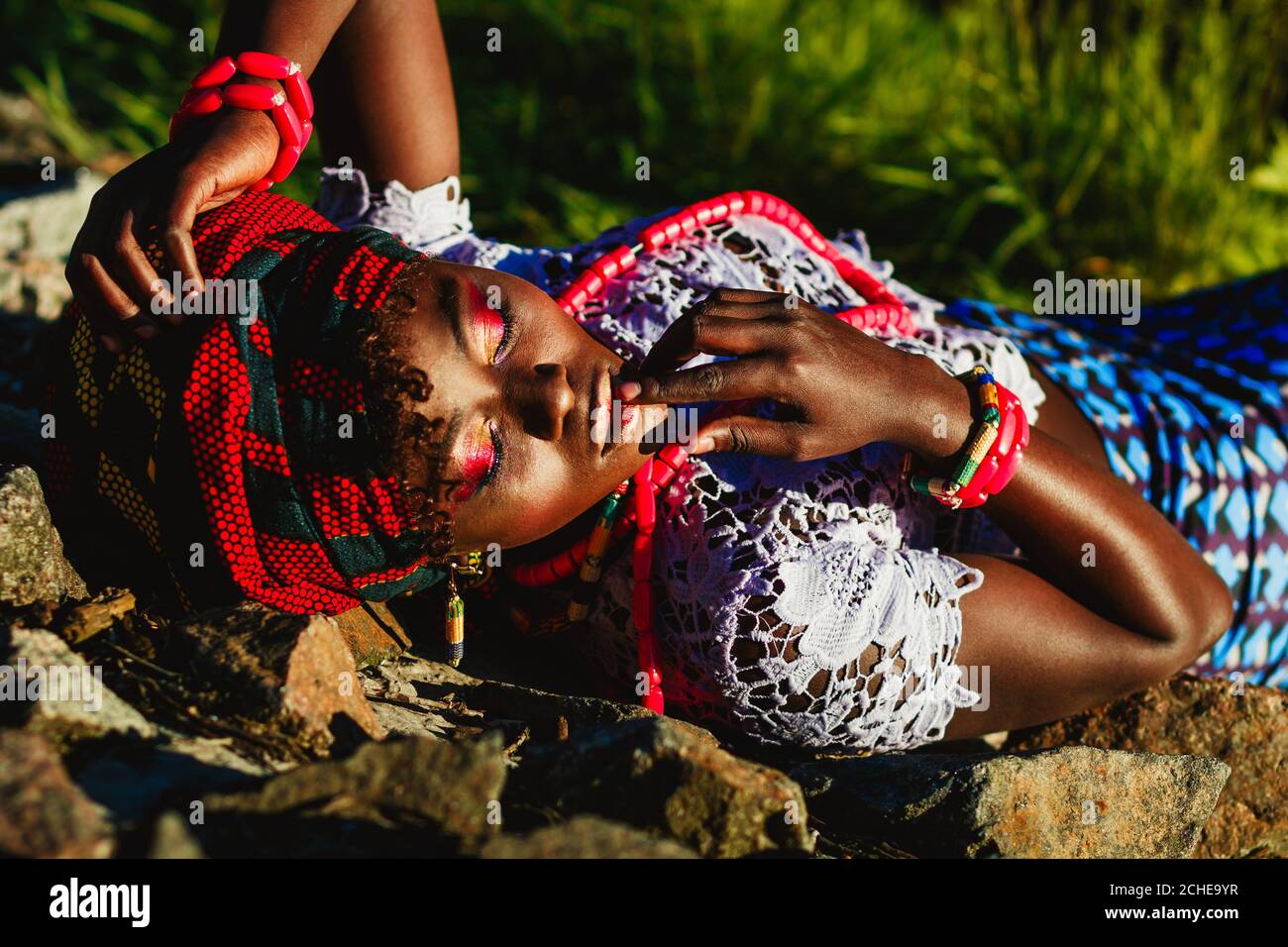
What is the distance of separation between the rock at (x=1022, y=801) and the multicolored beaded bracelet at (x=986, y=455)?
1.98 feet

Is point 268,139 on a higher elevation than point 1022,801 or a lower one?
higher

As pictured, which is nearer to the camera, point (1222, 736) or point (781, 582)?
point (781, 582)

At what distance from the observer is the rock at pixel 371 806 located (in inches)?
67.5

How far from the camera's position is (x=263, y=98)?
8.14 feet

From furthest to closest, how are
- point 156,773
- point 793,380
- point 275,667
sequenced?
point 793,380 < point 275,667 < point 156,773

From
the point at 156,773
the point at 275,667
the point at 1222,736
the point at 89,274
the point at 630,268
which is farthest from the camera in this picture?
the point at 1222,736

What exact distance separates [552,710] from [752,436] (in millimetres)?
743

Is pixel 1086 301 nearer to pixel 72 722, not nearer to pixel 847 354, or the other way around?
pixel 847 354

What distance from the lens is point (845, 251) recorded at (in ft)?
10.4

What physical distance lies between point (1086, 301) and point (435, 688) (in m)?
3.48

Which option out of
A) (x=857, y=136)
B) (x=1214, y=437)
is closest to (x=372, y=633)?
(x=1214, y=437)

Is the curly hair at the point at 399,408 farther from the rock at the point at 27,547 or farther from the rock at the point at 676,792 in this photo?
the rock at the point at 27,547

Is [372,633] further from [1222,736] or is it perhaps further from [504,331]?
[1222,736]

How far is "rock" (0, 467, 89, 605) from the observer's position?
2264mm
